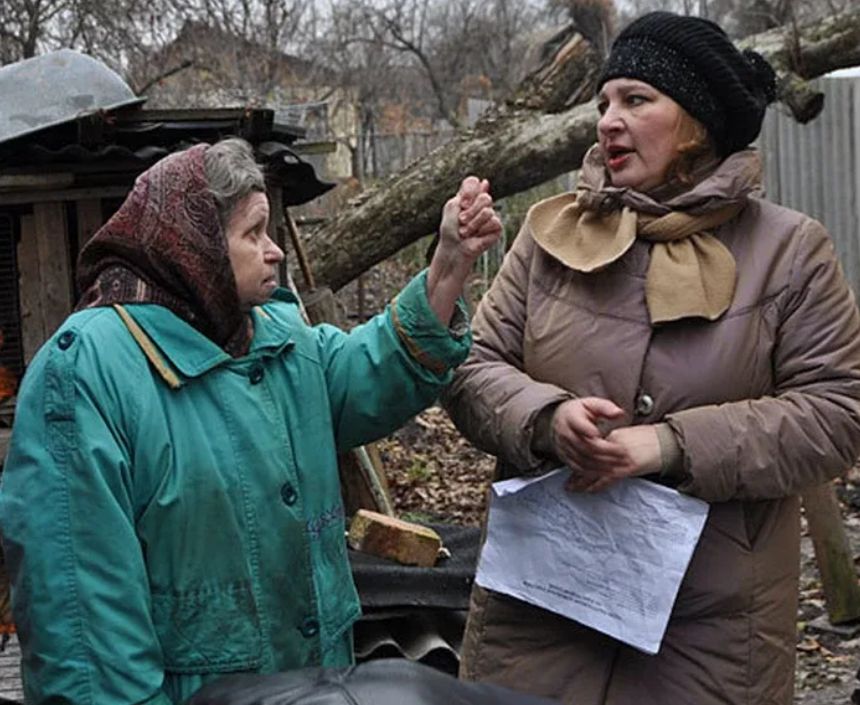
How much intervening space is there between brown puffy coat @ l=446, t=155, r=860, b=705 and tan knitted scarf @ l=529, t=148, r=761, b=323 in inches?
1.7

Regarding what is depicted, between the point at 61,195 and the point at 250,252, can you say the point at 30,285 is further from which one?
the point at 250,252

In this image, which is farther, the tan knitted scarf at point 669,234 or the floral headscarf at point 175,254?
the tan knitted scarf at point 669,234

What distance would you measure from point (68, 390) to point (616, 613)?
1.15m

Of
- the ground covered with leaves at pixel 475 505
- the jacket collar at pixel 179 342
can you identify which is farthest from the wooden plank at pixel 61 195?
the jacket collar at pixel 179 342

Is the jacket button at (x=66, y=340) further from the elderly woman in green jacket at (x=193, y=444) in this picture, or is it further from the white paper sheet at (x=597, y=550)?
the white paper sheet at (x=597, y=550)

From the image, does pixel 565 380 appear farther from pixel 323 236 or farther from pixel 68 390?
pixel 323 236

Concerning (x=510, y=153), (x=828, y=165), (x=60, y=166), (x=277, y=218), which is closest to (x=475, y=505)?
(x=510, y=153)

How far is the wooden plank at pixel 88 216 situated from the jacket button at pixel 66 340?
12.1 feet

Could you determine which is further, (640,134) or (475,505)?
(475,505)

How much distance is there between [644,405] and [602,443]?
171 mm

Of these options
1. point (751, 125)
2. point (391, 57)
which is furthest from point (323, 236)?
point (391, 57)

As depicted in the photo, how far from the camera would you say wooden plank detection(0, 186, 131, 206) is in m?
5.77

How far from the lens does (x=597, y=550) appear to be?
267cm

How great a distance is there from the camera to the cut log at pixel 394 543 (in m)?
4.95
